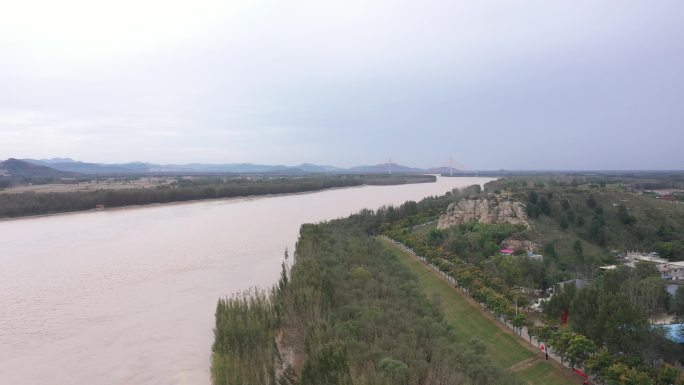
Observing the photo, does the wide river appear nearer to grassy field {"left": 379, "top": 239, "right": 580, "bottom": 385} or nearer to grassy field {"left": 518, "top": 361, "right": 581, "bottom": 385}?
grassy field {"left": 379, "top": 239, "right": 580, "bottom": 385}

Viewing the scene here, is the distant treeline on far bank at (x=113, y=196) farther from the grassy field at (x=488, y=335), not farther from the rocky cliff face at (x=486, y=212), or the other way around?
the grassy field at (x=488, y=335)

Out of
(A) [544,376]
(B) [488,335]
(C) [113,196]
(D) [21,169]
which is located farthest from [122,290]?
(D) [21,169]

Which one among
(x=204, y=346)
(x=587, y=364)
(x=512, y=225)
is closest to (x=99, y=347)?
(x=204, y=346)

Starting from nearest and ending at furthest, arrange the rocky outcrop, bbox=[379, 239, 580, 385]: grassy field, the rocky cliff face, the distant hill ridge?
1. bbox=[379, 239, 580, 385]: grassy field
2. the rocky outcrop
3. the rocky cliff face
4. the distant hill ridge

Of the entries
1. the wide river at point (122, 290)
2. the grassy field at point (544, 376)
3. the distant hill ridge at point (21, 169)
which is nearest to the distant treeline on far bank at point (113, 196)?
the wide river at point (122, 290)

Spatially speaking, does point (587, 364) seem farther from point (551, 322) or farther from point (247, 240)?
point (247, 240)

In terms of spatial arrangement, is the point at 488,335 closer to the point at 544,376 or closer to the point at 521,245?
the point at 544,376

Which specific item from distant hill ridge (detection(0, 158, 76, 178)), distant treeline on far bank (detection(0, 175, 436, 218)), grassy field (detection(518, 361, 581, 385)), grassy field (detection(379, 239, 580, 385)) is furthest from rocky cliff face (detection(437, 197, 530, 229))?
distant hill ridge (detection(0, 158, 76, 178))
